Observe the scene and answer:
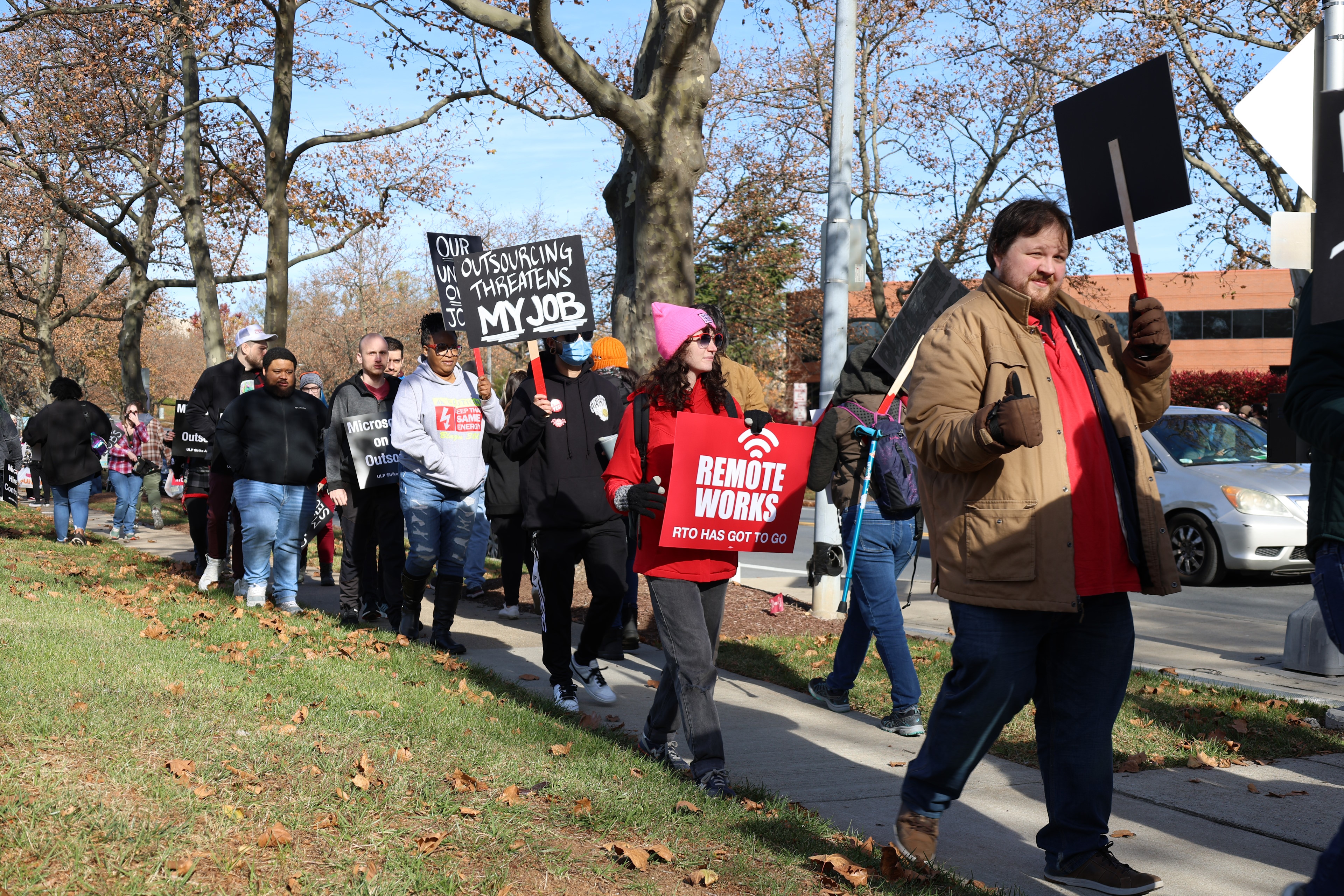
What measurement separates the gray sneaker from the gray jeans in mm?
1470

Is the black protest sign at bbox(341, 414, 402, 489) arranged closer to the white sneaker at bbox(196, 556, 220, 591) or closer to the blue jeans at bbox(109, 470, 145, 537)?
the white sneaker at bbox(196, 556, 220, 591)

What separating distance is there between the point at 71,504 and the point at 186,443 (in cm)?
505

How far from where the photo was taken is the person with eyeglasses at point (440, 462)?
787 centimetres

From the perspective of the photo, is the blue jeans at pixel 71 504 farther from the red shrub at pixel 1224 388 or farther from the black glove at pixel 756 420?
the red shrub at pixel 1224 388

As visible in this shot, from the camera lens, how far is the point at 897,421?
5957 mm

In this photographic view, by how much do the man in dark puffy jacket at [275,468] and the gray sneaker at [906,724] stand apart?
5.15m

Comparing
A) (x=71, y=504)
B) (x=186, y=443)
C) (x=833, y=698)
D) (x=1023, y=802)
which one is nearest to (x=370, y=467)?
(x=186, y=443)

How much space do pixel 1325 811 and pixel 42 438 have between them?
14.7 meters

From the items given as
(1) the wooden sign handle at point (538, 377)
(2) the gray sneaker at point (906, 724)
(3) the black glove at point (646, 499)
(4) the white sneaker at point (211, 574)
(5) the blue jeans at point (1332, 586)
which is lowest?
(2) the gray sneaker at point (906, 724)

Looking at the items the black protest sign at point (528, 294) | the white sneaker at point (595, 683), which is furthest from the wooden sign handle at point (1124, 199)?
the white sneaker at point (595, 683)

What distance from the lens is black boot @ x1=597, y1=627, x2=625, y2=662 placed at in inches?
311

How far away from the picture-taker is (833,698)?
6512 mm

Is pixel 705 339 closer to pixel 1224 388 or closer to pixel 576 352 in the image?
pixel 576 352

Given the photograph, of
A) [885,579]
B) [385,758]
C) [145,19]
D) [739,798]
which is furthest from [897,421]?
[145,19]
